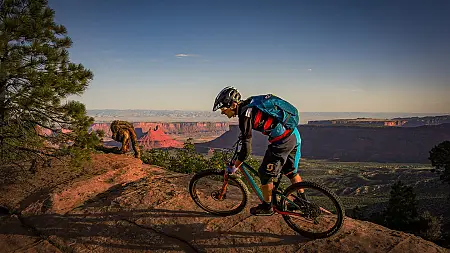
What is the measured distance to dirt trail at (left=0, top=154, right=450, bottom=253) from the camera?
4531 mm

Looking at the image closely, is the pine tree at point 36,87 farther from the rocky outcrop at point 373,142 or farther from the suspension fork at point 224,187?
the rocky outcrop at point 373,142

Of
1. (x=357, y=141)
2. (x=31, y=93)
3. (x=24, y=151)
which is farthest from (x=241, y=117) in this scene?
(x=357, y=141)

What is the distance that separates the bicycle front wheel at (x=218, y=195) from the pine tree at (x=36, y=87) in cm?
507

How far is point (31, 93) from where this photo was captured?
324 inches

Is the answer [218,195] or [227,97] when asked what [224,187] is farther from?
[227,97]

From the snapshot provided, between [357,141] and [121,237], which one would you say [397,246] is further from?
[357,141]

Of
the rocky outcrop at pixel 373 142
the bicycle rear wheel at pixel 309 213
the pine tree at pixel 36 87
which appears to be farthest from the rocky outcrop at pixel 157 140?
the bicycle rear wheel at pixel 309 213

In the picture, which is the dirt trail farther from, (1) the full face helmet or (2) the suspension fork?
(1) the full face helmet

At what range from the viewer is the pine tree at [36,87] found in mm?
8211

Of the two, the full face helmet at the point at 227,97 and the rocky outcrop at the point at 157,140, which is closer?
the full face helmet at the point at 227,97

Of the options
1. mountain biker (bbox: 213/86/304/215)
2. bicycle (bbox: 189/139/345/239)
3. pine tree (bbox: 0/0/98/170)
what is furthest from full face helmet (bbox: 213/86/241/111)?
pine tree (bbox: 0/0/98/170)

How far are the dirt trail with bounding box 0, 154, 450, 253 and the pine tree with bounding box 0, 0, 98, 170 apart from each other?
8.21 feet

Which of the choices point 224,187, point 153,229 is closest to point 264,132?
point 224,187

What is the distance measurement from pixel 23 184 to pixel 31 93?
2837mm
